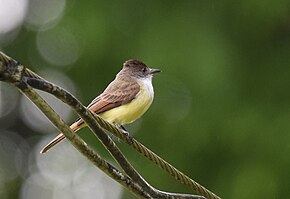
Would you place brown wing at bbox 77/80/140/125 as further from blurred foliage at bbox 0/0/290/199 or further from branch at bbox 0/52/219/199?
blurred foliage at bbox 0/0/290/199

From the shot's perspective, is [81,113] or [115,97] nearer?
[81,113]

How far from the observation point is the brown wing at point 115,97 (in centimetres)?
704

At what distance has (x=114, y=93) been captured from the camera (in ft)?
23.7

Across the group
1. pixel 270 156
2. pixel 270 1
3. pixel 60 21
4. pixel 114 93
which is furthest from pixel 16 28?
pixel 114 93

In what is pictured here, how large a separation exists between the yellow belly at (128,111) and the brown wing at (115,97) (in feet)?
0.11

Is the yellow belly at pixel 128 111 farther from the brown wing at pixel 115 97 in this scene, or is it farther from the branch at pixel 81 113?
the branch at pixel 81 113

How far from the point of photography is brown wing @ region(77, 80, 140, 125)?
7035mm

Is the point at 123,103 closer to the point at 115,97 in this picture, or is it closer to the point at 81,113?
the point at 115,97

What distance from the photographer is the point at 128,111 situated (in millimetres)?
7016

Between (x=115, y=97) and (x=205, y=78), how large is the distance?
369 centimetres

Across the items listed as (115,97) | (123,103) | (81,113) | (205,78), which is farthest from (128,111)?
(205,78)

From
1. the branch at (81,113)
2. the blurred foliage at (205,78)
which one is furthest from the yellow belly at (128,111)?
the blurred foliage at (205,78)

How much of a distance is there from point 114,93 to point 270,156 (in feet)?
11.9

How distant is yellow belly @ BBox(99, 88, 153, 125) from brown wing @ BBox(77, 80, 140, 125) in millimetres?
Answer: 33
